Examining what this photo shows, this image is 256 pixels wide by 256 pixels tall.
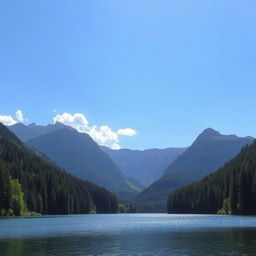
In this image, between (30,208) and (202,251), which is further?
(30,208)

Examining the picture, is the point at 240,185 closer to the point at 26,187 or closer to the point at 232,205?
the point at 232,205

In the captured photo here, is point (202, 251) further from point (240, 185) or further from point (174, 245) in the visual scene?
point (240, 185)

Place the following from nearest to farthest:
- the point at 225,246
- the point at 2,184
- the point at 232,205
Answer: the point at 225,246 → the point at 2,184 → the point at 232,205

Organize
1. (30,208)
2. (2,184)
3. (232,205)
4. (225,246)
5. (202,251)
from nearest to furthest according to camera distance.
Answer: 1. (202,251)
2. (225,246)
3. (2,184)
4. (232,205)
5. (30,208)

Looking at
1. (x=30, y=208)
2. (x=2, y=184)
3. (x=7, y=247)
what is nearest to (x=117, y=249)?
(x=7, y=247)

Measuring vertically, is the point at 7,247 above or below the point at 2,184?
below

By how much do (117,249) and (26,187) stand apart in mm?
142883

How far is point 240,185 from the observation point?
5891 inches

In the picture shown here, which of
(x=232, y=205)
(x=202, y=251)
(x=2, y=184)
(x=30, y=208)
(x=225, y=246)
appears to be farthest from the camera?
(x=30, y=208)

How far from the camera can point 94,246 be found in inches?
2242

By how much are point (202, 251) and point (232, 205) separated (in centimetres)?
11242

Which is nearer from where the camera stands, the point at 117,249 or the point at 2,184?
the point at 117,249

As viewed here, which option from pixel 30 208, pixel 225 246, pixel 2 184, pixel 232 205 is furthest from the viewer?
pixel 30 208

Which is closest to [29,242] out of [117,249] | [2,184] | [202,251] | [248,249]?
[117,249]
